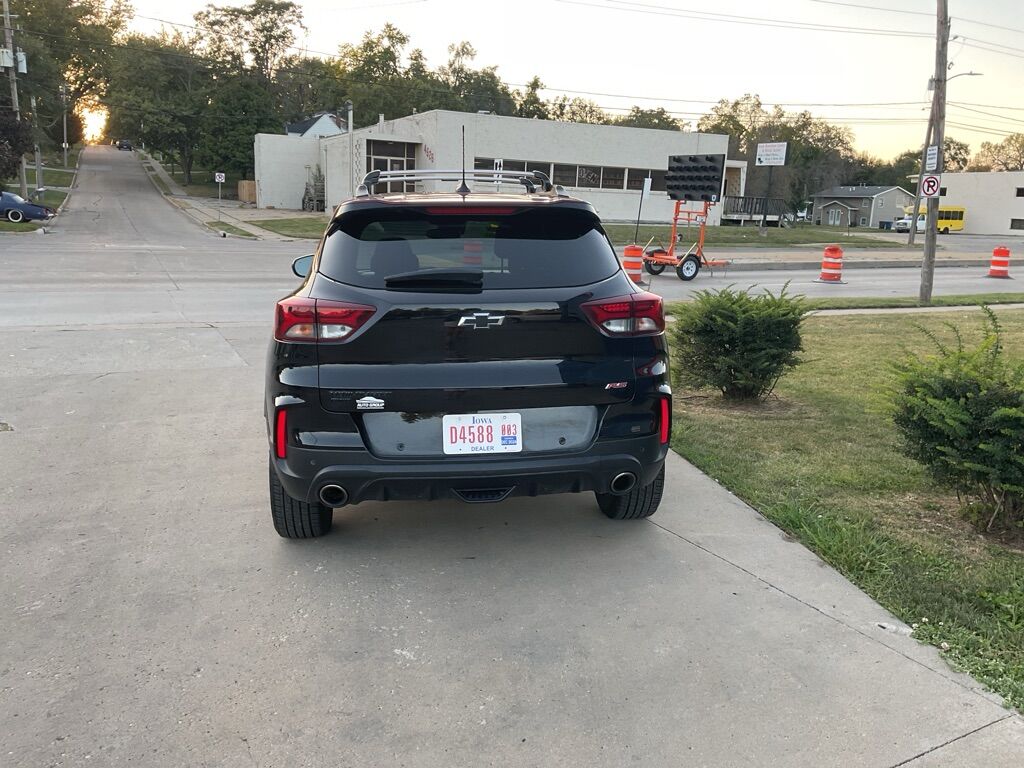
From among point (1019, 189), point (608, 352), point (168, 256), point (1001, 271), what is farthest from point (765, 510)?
point (1019, 189)

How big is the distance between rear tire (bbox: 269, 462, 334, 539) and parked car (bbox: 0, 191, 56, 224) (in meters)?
32.5

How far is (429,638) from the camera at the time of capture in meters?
3.16

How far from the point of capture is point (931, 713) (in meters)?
2.71

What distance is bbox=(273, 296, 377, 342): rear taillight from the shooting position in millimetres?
3385

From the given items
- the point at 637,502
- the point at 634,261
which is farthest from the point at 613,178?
the point at 637,502

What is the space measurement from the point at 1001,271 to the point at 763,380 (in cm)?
2087

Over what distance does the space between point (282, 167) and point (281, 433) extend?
50137 mm

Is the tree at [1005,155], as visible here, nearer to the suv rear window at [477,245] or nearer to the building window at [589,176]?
the building window at [589,176]

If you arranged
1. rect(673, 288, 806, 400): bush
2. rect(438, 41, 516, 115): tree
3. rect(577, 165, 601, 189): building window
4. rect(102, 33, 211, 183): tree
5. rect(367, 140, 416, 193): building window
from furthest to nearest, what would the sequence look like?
rect(438, 41, 516, 115): tree, rect(102, 33, 211, 183): tree, rect(577, 165, 601, 189): building window, rect(367, 140, 416, 193): building window, rect(673, 288, 806, 400): bush

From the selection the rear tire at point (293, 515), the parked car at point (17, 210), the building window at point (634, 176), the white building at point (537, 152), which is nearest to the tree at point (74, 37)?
the parked car at point (17, 210)

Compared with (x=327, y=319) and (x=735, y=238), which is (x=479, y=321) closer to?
(x=327, y=319)

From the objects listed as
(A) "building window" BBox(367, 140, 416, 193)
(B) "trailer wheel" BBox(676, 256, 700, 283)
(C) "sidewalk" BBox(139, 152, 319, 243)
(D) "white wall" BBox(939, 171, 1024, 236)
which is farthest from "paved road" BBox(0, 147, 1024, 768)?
(D) "white wall" BBox(939, 171, 1024, 236)

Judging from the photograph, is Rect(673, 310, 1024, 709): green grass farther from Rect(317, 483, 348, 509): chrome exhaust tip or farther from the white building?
the white building

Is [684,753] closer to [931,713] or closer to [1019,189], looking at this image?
[931,713]
